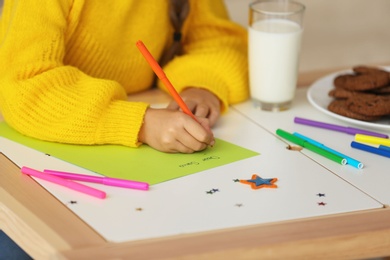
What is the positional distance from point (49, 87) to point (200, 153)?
239 millimetres

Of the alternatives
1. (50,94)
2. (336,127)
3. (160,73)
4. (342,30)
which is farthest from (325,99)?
(342,30)

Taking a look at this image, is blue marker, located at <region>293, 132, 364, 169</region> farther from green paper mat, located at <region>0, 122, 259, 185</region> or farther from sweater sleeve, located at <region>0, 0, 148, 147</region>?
sweater sleeve, located at <region>0, 0, 148, 147</region>

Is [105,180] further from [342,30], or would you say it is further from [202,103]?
[342,30]

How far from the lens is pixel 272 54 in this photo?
122cm

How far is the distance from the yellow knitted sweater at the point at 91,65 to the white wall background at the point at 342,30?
84cm

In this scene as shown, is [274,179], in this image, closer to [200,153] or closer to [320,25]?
[200,153]

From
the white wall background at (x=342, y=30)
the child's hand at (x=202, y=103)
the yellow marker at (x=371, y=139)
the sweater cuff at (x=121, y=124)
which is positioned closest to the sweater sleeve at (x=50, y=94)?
the sweater cuff at (x=121, y=124)

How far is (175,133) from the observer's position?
1061 mm

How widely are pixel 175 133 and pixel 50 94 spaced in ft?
0.64

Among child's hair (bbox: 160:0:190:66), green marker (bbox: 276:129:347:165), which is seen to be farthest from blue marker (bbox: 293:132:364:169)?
child's hair (bbox: 160:0:190:66)

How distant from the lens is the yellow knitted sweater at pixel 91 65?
110cm

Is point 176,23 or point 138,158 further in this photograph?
point 176,23

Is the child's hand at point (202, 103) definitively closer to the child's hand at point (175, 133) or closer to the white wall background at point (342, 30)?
the child's hand at point (175, 133)

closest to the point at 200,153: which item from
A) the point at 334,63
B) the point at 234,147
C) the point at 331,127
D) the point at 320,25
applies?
the point at 234,147
